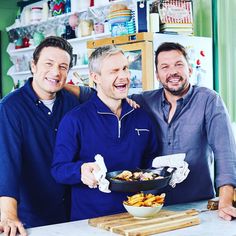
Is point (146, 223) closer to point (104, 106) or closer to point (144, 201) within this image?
point (144, 201)

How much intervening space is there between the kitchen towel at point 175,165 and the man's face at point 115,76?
1.16 ft

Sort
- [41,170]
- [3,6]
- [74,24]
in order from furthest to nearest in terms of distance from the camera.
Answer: [3,6] < [74,24] < [41,170]

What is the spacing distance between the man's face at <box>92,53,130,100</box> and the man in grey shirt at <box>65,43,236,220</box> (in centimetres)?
40

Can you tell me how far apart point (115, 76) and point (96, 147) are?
1.13 ft

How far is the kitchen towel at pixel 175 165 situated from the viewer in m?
2.33

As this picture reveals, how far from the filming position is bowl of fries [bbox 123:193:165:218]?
2.10 m

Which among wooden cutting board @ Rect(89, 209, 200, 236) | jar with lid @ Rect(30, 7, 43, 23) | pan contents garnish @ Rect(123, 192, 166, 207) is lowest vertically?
wooden cutting board @ Rect(89, 209, 200, 236)

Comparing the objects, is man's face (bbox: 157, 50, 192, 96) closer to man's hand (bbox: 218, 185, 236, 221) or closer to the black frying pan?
man's hand (bbox: 218, 185, 236, 221)

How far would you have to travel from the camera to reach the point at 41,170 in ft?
8.19

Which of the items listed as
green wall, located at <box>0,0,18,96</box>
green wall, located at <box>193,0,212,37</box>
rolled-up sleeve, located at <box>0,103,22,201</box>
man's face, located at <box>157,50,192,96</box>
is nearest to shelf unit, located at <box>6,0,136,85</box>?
green wall, located at <box>0,0,18,96</box>

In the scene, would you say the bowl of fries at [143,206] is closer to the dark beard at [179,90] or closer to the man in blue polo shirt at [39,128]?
the man in blue polo shirt at [39,128]

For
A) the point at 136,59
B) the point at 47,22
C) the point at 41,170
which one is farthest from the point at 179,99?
the point at 47,22

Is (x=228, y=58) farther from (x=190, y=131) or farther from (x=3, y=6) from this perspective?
(x=3, y=6)

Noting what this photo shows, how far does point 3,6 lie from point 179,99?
4688 millimetres
